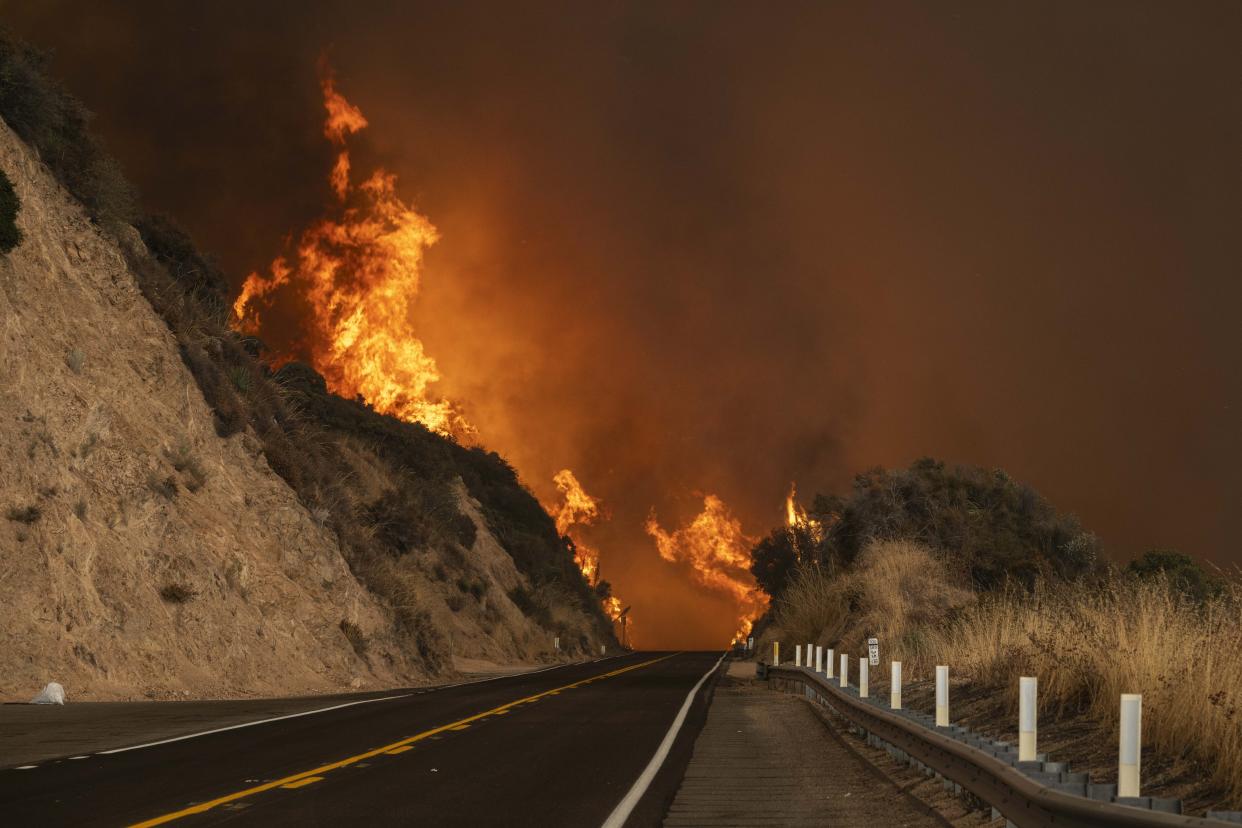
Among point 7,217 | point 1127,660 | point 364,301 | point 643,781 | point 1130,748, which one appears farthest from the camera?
point 364,301

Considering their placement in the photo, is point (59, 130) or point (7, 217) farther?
point (59, 130)

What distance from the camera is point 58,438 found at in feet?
93.9

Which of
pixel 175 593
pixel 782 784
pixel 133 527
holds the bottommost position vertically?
pixel 782 784

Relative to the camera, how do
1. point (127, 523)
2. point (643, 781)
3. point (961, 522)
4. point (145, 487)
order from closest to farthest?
point (643, 781)
point (127, 523)
point (145, 487)
point (961, 522)

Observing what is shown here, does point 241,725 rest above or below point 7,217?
below

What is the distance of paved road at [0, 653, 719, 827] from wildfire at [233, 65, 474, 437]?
64253 mm

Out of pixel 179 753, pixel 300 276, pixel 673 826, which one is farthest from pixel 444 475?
pixel 673 826

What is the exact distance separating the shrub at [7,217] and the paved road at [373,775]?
15715 millimetres

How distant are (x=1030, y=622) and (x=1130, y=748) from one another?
11.2m

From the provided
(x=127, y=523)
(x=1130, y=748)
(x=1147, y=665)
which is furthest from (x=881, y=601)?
(x=1130, y=748)

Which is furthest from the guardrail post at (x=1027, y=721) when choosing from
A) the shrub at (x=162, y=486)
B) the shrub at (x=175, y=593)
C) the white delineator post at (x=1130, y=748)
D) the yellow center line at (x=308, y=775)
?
the shrub at (x=162, y=486)

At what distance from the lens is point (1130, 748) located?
289 inches

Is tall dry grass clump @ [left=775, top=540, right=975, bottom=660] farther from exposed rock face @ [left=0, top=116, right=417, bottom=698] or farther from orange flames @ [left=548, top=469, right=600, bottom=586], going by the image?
orange flames @ [left=548, top=469, right=600, bottom=586]

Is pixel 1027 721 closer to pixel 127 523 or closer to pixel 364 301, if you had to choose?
pixel 127 523
